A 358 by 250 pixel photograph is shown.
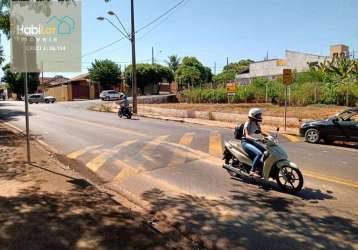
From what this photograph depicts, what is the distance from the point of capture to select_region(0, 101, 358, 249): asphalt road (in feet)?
19.4

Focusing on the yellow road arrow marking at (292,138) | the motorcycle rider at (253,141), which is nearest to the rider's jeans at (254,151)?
the motorcycle rider at (253,141)

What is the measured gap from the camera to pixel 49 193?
7.59 m

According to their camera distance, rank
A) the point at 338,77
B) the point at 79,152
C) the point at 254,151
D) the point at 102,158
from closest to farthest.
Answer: the point at 254,151 → the point at 102,158 → the point at 79,152 → the point at 338,77

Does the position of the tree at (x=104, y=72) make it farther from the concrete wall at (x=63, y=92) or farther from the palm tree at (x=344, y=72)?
the palm tree at (x=344, y=72)

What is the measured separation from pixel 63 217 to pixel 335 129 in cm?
1116

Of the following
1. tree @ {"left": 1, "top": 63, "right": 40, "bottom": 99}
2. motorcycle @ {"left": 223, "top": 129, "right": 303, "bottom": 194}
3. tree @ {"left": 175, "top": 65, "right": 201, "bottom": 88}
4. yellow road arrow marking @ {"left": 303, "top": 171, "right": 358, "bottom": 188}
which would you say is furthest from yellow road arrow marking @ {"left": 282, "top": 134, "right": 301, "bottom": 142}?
tree @ {"left": 1, "top": 63, "right": 40, "bottom": 99}

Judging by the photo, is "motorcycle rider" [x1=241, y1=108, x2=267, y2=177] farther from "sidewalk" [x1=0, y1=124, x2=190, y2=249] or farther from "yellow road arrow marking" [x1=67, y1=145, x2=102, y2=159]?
"yellow road arrow marking" [x1=67, y1=145, x2=102, y2=159]

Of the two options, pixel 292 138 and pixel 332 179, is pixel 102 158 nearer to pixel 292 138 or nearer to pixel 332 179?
pixel 332 179

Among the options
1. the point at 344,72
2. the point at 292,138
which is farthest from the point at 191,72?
the point at 292,138

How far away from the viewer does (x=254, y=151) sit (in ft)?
28.5

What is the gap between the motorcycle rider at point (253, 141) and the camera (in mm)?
8594

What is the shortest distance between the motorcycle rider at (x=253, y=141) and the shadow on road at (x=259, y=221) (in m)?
0.69

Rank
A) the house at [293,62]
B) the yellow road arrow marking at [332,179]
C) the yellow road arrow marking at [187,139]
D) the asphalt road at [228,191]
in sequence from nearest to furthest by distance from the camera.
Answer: the asphalt road at [228,191]
the yellow road arrow marking at [332,179]
the yellow road arrow marking at [187,139]
the house at [293,62]

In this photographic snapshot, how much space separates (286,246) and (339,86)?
85.1 feet
